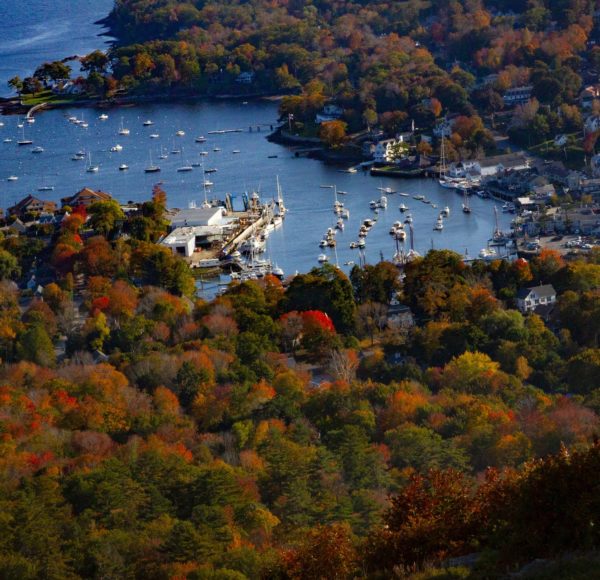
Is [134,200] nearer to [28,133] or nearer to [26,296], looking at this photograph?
[26,296]

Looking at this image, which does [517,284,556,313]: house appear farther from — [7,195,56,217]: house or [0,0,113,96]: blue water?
[0,0,113,96]: blue water

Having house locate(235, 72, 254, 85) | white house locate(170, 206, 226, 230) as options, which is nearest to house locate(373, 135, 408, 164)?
white house locate(170, 206, 226, 230)

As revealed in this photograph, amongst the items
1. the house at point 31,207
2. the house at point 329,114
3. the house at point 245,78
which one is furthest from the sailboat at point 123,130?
the house at point 31,207

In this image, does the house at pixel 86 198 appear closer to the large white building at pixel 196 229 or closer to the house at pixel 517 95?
the large white building at pixel 196 229

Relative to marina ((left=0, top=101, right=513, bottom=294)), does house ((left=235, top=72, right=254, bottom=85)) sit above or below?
below

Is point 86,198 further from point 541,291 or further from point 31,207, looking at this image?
point 541,291

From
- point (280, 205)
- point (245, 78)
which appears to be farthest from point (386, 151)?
point (245, 78)
